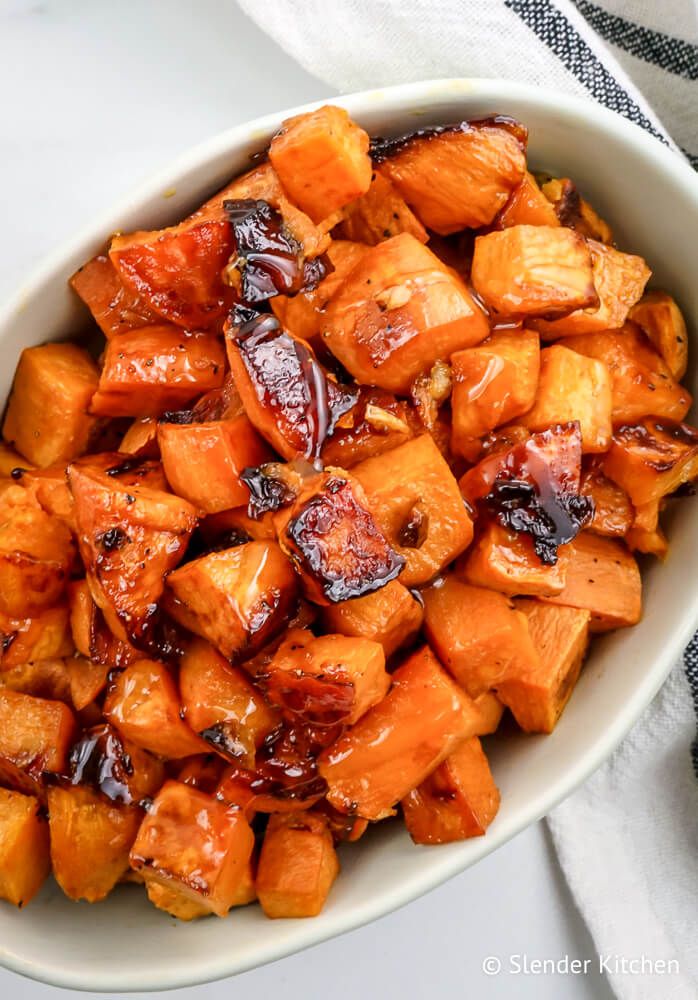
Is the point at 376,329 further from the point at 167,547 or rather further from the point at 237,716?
the point at 237,716

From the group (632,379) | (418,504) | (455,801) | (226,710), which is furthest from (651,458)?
(226,710)

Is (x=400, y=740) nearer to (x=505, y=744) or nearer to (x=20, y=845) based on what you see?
(x=505, y=744)

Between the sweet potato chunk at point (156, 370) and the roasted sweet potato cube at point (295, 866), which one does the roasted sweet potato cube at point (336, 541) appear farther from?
the roasted sweet potato cube at point (295, 866)

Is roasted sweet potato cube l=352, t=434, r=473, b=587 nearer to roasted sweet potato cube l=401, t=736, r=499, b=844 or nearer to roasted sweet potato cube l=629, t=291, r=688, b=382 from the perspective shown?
roasted sweet potato cube l=401, t=736, r=499, b=844

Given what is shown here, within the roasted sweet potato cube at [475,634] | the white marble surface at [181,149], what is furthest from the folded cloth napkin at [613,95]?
the roasted sweet potato cube at [475,634]

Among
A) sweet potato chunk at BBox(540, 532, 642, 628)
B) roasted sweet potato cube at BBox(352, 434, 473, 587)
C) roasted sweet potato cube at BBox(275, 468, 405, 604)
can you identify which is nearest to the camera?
roasted sweet potato cube at BBox(275, 468, 405, 604)

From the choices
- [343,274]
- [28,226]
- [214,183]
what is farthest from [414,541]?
[28,226]

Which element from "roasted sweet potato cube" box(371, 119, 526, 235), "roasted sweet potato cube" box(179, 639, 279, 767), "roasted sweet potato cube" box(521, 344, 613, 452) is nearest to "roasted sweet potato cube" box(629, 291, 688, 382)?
"roasted sweet potato cube" box(521, 344, 613, 452)
